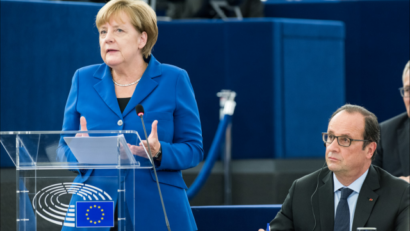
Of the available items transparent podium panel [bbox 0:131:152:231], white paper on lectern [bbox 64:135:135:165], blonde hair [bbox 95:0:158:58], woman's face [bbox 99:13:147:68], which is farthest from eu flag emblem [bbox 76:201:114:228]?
blonde hair [bbox 95:0:158:58]

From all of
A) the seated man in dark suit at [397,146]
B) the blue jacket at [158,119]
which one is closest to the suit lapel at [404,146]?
the seated man in dark suit at [397,146]

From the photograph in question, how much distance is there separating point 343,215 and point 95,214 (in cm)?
107

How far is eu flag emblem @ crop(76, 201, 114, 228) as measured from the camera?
5.49ft

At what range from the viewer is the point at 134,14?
6.88ft

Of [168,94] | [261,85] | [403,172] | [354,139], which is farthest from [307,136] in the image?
[168,94]

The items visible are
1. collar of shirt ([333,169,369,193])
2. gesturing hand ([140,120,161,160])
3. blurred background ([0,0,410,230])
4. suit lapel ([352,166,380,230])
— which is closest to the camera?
gesturing hand ([140,120,161,160])

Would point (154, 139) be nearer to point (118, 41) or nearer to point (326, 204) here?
point (118, 41)

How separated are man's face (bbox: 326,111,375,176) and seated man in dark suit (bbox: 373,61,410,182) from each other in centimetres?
96

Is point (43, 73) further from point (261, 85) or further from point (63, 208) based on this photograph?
point (63, 208)

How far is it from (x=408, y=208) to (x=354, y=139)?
0.35 m

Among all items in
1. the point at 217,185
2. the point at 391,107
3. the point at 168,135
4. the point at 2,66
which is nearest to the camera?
the point at 168,135

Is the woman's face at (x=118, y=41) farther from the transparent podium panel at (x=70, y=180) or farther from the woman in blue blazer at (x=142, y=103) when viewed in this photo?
the transparent podium panel at (x=70, y=180)

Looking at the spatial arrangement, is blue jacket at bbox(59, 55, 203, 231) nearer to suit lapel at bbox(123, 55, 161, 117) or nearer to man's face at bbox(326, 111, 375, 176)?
suit lapel at bbox(123, 55, 161, 117)

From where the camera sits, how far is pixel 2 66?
3.96 metres
